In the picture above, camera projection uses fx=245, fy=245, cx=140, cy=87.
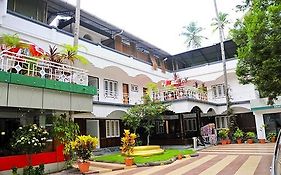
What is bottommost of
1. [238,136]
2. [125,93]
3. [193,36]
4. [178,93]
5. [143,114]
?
[238,136]

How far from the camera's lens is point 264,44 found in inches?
→ 360

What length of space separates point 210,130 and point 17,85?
16059mm

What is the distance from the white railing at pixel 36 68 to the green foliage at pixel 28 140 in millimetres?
2209

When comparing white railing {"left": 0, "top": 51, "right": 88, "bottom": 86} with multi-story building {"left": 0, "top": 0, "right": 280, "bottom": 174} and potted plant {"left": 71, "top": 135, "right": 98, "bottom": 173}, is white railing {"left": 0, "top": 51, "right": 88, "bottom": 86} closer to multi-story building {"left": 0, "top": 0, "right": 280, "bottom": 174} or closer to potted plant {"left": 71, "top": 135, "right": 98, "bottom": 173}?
multi-story building {"left": 0, "top": 0, "right": 280, "bottom": 174}

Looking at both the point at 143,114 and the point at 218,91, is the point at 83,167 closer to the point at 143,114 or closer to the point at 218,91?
the point at 143,114

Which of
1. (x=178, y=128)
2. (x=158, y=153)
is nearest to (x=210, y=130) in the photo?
(x=178, y=128)

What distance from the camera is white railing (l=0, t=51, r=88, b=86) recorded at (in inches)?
359

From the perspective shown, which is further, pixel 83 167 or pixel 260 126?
pixel 260 126

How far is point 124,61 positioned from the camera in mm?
19156

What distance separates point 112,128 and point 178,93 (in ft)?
19.7

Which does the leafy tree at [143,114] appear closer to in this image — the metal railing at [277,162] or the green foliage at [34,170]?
the green foliage at [34,170]

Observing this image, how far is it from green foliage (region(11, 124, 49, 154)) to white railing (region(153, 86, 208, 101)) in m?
11.5

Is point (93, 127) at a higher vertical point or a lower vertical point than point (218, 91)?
lower

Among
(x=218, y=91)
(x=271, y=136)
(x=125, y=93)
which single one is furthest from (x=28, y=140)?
(x=218, y=91)
